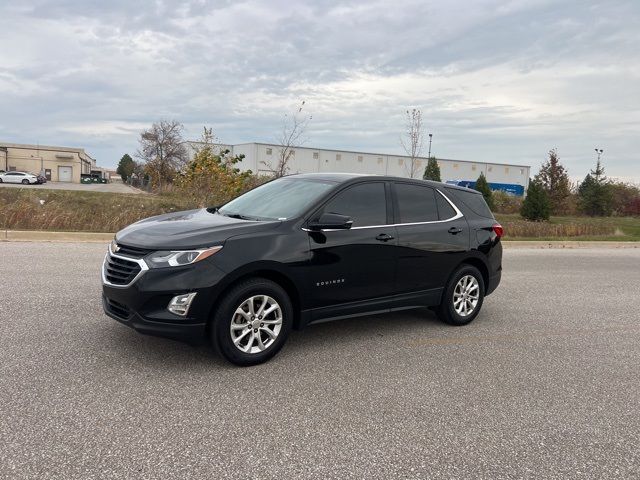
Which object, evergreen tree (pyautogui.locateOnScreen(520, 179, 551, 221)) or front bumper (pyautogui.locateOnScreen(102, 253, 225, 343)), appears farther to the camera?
evergreen tree (pyautogui.locateOnScreen(520, 179, 551, 221))

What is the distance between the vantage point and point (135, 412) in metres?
3.67

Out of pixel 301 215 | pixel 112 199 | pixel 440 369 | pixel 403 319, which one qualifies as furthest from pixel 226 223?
pixel 112 199

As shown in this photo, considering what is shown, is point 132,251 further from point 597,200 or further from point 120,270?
point 597,200

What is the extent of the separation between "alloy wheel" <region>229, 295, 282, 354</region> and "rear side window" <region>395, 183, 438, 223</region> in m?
1.86

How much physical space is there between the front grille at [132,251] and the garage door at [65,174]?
8789cm

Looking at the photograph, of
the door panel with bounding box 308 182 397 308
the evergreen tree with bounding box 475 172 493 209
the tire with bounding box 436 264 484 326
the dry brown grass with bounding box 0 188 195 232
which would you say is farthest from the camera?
the evergreen tree with bounding box 475 172 493 209

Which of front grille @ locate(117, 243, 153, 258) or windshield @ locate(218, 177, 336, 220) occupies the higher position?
windshield @ locate(218, 177, 336, 220)

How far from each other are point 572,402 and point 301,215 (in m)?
2.72

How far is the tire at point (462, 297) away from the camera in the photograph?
6203 millimetres

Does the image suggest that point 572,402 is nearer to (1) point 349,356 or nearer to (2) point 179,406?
(1) point 349,356

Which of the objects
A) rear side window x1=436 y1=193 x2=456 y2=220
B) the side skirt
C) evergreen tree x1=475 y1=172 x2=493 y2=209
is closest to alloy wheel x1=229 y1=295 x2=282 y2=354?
the side skirt

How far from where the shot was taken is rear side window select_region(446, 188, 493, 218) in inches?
258

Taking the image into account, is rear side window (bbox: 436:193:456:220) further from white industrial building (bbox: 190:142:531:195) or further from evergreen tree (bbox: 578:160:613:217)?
white industrial building (bbox: 190:142:531:195)

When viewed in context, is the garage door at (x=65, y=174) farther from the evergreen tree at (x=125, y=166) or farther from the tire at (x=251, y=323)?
the tire at (x=251, y=323)
